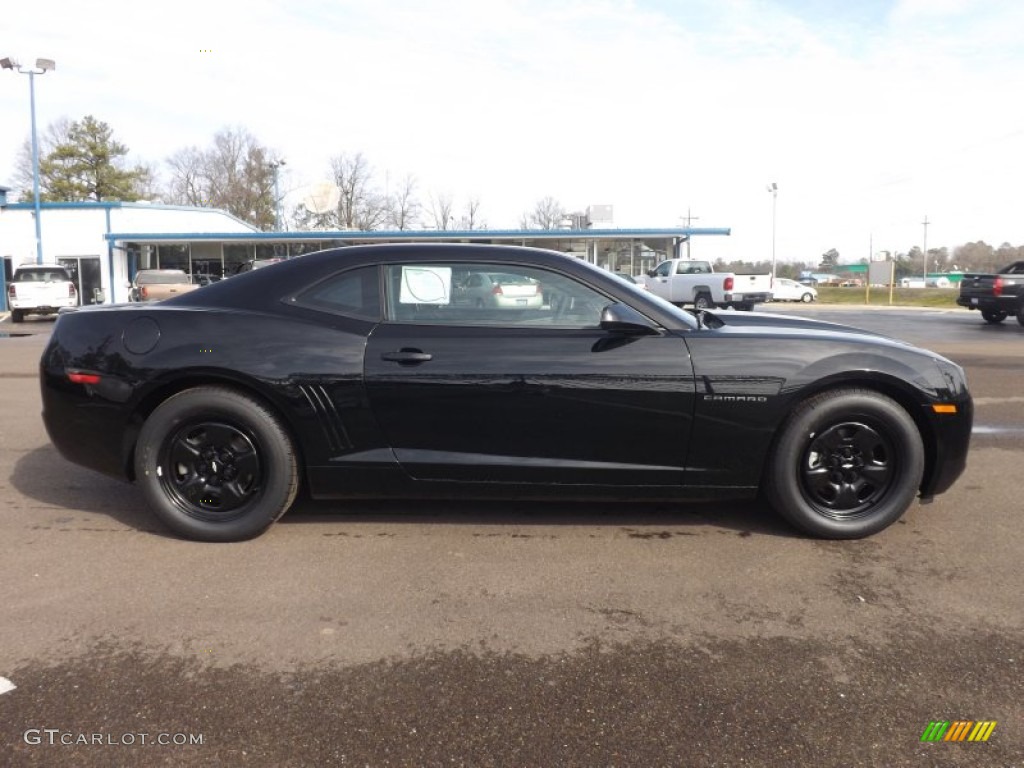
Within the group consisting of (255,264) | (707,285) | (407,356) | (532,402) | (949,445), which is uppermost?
(255,264)

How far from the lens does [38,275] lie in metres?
22.9

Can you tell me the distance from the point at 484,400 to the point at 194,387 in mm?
1414

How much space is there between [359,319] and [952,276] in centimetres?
10209

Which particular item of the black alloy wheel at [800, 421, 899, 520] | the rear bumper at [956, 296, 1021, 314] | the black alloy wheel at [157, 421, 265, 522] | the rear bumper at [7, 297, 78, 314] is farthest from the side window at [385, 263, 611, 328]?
the rear bumper at [7, 297, 78, 314]

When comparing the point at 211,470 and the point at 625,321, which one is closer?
the point at 625,321

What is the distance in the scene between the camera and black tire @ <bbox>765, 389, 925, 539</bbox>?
12.0 feet

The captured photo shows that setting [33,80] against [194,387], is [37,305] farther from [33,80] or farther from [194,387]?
[194,387]

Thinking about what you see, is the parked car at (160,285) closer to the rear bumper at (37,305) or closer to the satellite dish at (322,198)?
the rear bumper at (37,305)

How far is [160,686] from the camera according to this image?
254 centimetres

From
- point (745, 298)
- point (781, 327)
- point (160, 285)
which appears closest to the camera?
point (781, 327)

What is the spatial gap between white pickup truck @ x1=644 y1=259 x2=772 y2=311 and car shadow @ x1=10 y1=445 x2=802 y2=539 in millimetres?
21681

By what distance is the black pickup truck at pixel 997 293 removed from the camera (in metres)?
18.8

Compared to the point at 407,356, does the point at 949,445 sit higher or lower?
lower
